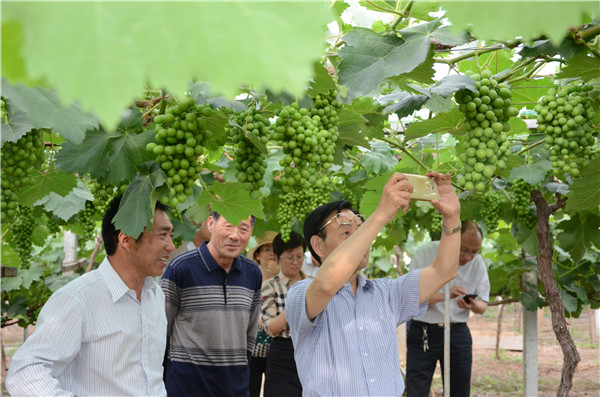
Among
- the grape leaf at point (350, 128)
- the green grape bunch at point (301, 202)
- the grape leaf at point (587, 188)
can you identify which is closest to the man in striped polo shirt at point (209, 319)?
the green grape bunch at point (301, 202)

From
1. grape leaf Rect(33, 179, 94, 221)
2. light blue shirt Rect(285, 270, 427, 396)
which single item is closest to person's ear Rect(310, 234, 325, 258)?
light blue shirt Rect(285, 270, 427, 396)

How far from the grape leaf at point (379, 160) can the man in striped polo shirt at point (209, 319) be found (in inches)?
40.4

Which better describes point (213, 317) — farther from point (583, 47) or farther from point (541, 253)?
point (583, 47)

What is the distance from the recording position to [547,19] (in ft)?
1.60

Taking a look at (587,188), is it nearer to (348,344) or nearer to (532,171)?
(532,171)

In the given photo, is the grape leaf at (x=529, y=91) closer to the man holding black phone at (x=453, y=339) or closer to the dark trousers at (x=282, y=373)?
the dark trousers at (x=282, y=373)

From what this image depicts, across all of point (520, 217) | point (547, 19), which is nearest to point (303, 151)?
point (547, 19)

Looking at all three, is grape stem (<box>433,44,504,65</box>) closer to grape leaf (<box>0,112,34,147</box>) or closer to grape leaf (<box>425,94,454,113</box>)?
grape leaf (<box>425,94,454,113</box>)

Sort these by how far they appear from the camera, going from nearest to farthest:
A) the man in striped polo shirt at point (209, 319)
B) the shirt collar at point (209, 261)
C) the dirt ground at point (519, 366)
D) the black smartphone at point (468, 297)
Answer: the man in striped polo shirt at point (209, 319)
the shirt collar at point (209, 261)
the black smartphone at point (468, 297)
the dirt ground at point (519, 366)

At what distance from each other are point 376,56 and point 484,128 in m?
0.45

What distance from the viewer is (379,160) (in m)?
4.33

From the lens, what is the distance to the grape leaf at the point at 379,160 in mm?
4312

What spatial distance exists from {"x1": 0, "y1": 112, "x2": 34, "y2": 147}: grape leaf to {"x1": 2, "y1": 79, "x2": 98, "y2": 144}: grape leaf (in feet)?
1.98

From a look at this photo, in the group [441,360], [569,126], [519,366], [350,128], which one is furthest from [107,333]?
[519,366]
